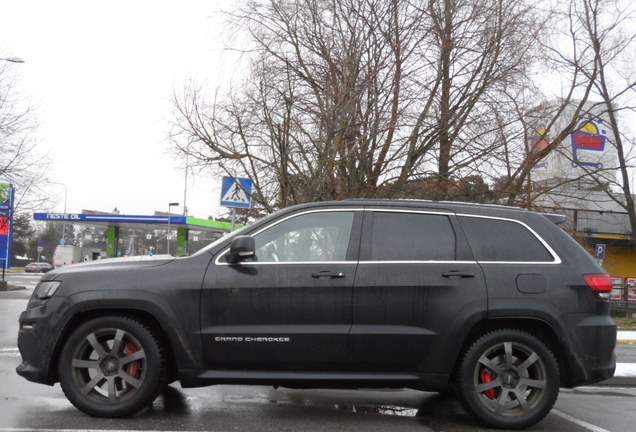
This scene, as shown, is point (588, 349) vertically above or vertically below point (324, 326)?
below

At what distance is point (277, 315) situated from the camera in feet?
17.1

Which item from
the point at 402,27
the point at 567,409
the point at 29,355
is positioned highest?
the point at 402,27

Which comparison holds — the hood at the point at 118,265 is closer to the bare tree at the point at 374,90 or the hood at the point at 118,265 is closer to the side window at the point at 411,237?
the side window at the point at 411,237

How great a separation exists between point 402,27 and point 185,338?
31.4 feet

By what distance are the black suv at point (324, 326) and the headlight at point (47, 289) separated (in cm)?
1

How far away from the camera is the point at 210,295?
523cm

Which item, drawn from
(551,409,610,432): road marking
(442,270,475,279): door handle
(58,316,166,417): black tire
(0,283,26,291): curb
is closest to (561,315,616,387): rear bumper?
(551,409,610,432): road marking

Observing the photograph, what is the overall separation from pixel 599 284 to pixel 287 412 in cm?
280

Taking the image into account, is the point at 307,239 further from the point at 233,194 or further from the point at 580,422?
the point at 233,194

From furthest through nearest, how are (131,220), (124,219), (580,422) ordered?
(131,220) → (124,219) → (580,422)

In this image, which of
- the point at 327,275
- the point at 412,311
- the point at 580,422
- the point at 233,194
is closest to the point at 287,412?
the point at 327,275

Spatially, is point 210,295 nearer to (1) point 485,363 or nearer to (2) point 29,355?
(2) point 29,355

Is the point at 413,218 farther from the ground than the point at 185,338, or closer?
farther from the ground

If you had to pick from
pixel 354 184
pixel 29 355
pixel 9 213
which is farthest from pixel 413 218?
pixel 9 213
